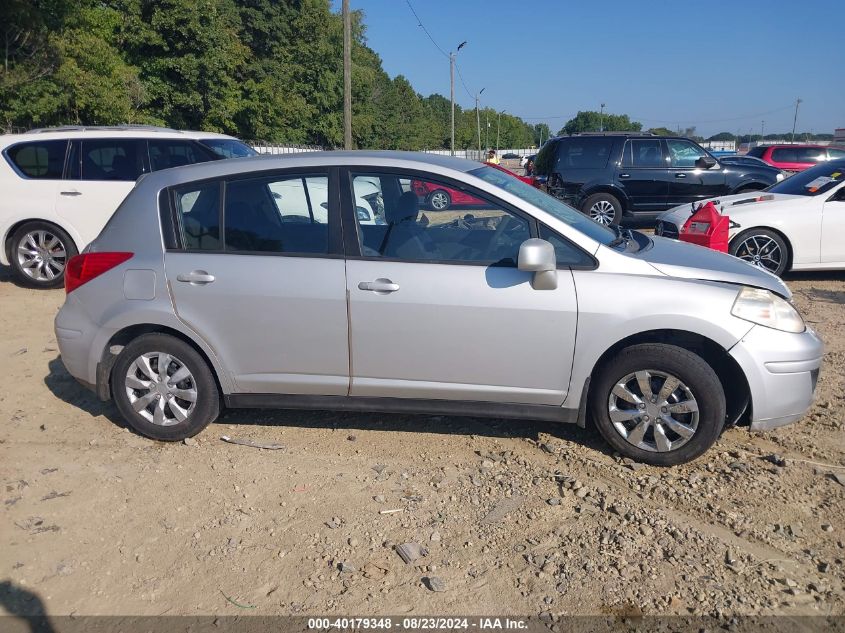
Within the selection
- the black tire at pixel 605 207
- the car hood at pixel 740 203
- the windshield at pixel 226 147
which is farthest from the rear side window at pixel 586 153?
the windshield at pixel 226 147

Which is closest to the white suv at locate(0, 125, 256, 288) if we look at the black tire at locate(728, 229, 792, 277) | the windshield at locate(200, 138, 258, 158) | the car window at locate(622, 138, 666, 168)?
the windshield at locate(200, 138, 258, 158)

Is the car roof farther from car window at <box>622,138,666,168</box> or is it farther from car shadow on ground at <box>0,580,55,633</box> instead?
car window at <box>622,138,666,168</box>

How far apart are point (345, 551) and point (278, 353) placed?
4.60 ft

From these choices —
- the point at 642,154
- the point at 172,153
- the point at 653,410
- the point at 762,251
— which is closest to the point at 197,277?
the point at 653,410

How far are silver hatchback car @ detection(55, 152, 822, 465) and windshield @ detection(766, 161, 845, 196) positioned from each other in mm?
5276

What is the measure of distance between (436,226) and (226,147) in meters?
6.38

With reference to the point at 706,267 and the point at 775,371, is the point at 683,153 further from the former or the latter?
the point at 775,371

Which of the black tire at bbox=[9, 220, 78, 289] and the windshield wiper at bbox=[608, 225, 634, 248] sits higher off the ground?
the windshield wiper at bbox=[608, 225, 634, 248]

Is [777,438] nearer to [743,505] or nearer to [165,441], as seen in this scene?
[743,505]

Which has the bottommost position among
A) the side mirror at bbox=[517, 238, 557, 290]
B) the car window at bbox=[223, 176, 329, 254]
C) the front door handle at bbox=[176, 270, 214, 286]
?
the front door handle at bbox=[176, 270, 214, 286]

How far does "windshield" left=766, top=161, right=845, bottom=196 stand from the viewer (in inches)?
347

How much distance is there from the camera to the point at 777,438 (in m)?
4.52

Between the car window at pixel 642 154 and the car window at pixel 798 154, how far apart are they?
1086 centimetres

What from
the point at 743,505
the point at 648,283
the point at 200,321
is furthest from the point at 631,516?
the point at 200,321
